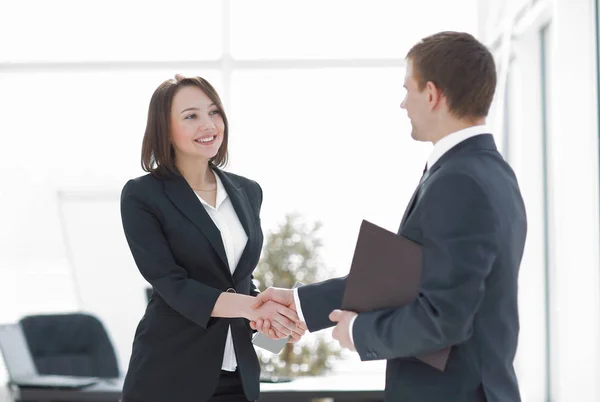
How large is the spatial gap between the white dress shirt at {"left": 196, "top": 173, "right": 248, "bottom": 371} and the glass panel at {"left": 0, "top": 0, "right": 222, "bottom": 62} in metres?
4.71

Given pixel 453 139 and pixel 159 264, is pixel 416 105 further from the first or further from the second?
pixel 159 264

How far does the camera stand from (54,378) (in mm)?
4188

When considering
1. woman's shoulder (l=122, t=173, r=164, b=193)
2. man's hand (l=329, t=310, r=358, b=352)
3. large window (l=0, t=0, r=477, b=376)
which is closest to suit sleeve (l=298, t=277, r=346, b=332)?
man's hand (l=329, t=310, r=358, b=352)

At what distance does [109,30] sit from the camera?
23.1ft

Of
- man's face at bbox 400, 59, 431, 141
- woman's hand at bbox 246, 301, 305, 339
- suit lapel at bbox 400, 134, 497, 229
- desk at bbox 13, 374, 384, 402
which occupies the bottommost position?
desk at bbox 13, 374, 384, 402

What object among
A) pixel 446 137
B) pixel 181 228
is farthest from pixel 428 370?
pixel 181 228

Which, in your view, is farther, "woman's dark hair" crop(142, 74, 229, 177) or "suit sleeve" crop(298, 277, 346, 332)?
"woman's dark hair" crop(142, 74, 229, 177)

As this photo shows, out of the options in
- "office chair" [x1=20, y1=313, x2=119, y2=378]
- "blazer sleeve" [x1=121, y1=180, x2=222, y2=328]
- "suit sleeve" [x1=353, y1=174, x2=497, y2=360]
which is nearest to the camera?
"suit sleeve" [x1=353, y1=174, x2=497, y2=360]

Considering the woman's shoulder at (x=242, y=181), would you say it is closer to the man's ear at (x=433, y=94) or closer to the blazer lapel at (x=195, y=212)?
the blazer lapel at (x=195, y=212)

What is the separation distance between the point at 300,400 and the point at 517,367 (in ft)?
8.68

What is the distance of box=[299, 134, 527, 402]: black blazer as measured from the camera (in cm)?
170

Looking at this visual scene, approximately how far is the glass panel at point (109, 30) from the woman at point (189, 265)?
4649mm

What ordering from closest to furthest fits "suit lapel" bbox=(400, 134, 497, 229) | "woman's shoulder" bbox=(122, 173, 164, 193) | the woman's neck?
"suit lapel" bbox=(400, 134, 497, 229)
"woman's shoulder" bbox=(122, 173, 164, 193)
the woman's neck

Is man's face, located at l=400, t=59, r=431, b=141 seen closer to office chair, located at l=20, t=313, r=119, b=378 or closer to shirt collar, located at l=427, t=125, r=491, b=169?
shirt collar, located at l=427, t=125, r=491, b=169
